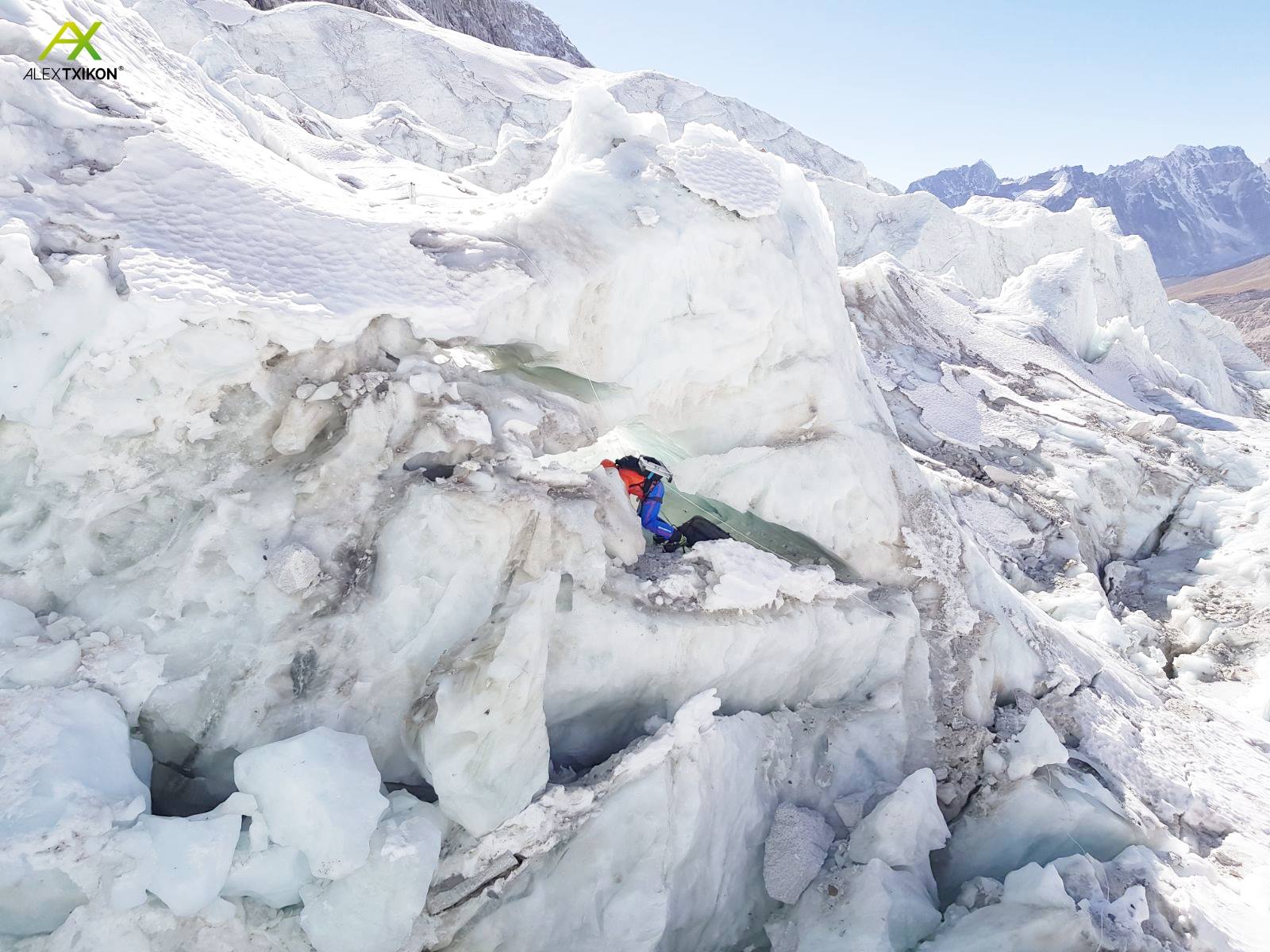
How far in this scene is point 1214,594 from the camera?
6.86 m

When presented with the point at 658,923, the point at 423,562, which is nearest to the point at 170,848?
the point at 423,562

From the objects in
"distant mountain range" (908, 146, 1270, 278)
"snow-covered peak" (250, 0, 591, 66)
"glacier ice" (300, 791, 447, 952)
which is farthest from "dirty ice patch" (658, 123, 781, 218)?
"distant mountain range" (908, 146, 1270, 278)

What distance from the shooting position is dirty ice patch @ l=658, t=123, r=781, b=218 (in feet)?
12.5

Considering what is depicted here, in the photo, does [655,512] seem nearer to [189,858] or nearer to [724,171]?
[724,171]

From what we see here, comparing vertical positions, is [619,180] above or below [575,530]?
above

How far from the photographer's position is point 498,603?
9.87 ft

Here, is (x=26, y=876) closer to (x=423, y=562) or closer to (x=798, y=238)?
(x=423, y=562)

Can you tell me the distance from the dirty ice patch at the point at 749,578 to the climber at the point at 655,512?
25 cm

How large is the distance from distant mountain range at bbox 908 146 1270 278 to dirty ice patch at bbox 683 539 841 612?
256 ft

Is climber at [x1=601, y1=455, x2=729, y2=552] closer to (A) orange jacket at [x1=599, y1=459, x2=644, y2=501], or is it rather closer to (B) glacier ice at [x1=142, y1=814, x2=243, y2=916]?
(A) orange jacket at [x1=599, y1=459, x2=644, y2=501]

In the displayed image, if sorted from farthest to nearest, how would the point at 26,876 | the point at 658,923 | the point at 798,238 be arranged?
the point at 798,238, the point at 658,923, the point at 26,876

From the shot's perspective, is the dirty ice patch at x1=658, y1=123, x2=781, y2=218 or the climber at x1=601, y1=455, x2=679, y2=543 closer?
the dirty ice patch at x1=658, y1=123, x2=781, y2=218

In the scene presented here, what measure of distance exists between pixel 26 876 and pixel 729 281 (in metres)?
3.59

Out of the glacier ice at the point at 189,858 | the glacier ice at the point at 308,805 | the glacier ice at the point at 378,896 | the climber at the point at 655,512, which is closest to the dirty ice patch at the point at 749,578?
the climber at the point at 655,512
